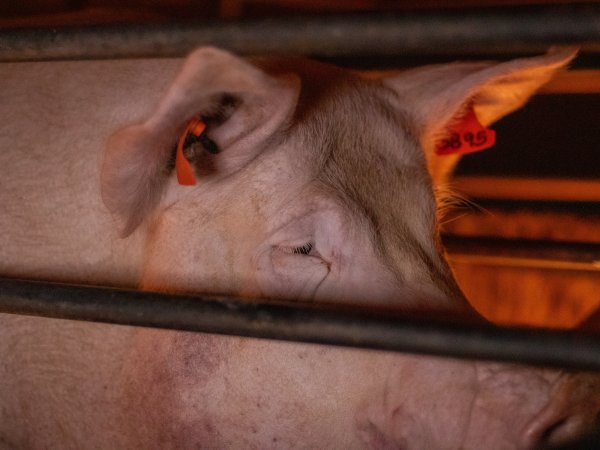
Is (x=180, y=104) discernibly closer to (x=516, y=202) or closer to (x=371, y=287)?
(x=371, y=287)

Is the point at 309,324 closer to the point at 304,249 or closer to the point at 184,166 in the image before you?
the point at 184,166

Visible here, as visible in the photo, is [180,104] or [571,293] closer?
[180,104]

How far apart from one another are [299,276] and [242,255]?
15 centimetres

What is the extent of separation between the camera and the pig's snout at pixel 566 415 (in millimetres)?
1287

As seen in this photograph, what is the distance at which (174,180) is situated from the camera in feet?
5.64

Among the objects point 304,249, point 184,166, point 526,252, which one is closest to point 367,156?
point 304,249

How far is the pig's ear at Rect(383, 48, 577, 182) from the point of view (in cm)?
214

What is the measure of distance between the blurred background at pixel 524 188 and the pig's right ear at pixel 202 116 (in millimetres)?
1523

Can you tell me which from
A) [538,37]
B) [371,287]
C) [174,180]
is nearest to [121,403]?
[174,180]

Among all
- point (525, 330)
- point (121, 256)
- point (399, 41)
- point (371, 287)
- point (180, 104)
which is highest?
point (399, 41)

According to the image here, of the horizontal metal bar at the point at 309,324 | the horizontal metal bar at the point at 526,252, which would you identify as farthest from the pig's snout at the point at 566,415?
the horizontal metal bar at the point at 526,252

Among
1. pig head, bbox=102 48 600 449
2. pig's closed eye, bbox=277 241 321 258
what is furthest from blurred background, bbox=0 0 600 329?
pig's closed eye, bbox=277 241 321 258

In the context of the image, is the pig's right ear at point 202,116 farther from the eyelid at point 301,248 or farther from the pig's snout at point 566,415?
the pig's snout at point 566,415

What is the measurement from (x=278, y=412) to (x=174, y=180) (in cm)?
64
